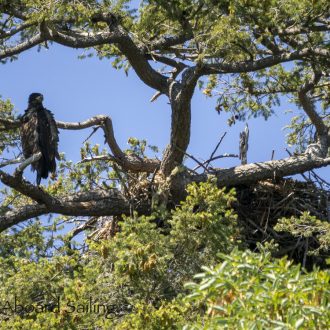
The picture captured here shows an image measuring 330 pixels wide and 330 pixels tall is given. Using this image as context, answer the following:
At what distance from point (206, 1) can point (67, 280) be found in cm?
374

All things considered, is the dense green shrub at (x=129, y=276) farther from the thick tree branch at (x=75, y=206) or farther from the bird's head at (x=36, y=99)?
the bird's head at (x=36, y=99)

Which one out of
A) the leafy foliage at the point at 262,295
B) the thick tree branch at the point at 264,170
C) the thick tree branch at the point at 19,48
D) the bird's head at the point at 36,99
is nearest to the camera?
the leafy foliage at the point at 262,295

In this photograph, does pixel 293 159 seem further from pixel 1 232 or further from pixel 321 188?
pixel 1 232

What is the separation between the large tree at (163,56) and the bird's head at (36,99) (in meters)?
0.49

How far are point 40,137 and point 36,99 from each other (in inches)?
39.9

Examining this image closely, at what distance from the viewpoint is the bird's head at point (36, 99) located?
40.7 ft

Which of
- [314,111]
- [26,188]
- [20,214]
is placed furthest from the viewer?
[314,111]

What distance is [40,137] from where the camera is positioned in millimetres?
11656

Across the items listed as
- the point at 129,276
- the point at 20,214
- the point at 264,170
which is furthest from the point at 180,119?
the point at 129,276

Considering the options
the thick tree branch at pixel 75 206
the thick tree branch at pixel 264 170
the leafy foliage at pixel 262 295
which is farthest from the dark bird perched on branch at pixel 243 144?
the leafy foliage at pixel 262 295

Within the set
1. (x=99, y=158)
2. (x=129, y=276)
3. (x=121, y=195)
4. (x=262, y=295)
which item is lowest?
(x=262, y=295)

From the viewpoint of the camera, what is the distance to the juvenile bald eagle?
11.6 meters

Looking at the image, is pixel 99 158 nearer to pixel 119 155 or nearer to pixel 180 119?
pixel 119 155

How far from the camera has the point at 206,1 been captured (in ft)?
34.7
